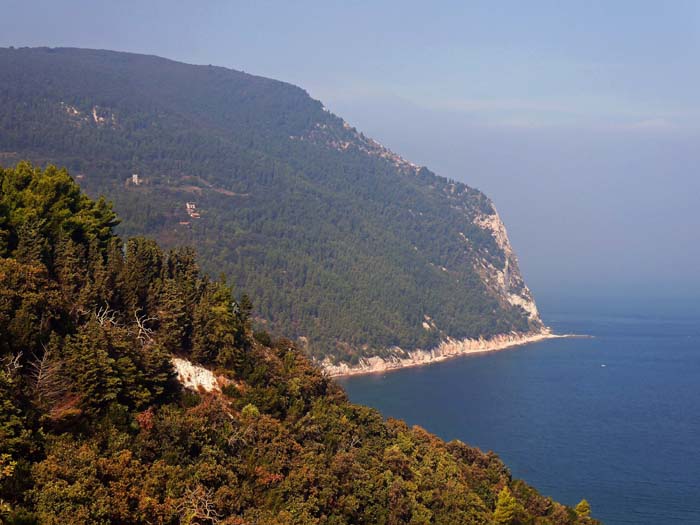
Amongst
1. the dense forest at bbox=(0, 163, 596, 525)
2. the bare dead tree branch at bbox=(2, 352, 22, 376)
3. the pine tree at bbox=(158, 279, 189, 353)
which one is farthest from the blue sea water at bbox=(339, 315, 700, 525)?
the bare dead tree branch at bbox=(2, 352, 22, 376)

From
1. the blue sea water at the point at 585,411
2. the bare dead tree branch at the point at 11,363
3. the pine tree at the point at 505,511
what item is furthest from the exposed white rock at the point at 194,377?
the blue sea water at the point at 585,411

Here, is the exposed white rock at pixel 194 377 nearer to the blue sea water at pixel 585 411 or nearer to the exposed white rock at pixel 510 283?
the blue sea water at pixel 585 411

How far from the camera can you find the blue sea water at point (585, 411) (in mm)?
62750

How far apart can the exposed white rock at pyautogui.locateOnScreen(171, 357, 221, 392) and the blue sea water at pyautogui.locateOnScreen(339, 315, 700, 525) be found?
35.0 m

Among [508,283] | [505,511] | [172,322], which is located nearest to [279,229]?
[508,283]

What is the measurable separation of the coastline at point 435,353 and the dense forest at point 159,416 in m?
67.3

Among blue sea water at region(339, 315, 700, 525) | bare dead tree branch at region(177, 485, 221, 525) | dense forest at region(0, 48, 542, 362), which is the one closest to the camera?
bare dead tree branch at region(177, 485, 221, 525)

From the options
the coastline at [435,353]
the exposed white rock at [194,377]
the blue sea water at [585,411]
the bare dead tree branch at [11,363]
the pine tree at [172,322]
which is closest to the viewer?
the bare dead tree branch at [11,363]

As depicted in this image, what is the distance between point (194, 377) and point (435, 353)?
4168 inches

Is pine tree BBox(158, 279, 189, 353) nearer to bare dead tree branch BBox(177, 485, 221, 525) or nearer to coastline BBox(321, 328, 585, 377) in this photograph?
bare dead tree branch BBox(177, 485, 221, 525)

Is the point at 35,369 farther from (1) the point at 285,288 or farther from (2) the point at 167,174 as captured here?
(2) the point at 167,174

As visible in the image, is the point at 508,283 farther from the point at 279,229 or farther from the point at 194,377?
the point at 194,377

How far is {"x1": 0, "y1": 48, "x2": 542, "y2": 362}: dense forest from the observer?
129250 mm

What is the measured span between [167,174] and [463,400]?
88.3m
